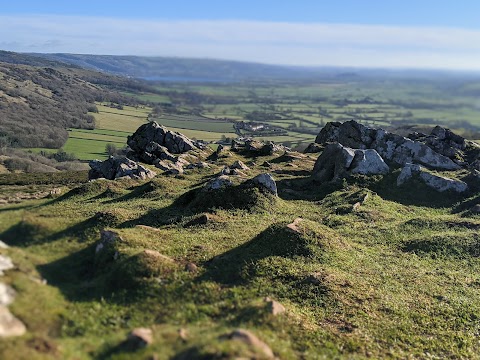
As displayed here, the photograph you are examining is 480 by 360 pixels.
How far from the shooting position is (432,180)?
47.7 m

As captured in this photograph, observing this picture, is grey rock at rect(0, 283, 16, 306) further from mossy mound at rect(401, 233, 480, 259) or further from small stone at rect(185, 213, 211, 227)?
mossy mound at rect(401, 233, 480, 259)

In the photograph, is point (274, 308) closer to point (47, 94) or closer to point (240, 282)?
point (240, 282)

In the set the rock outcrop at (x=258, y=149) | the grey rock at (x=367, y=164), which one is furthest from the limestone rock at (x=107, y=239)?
the rock outcrop at (x=258, y=149)

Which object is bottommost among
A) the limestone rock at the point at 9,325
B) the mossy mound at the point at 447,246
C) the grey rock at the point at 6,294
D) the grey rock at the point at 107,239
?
the mossy mound at the point at 447,246

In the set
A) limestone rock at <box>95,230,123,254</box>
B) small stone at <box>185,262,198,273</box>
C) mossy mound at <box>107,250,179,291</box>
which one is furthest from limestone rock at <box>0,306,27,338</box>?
small stone at <box>185,262,198,273</box>

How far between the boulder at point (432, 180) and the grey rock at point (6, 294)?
43531 mm

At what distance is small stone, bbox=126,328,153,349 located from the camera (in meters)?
13.4

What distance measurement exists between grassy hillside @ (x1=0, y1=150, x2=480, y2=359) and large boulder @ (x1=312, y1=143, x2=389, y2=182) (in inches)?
502

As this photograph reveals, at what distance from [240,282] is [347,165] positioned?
32.9 metres

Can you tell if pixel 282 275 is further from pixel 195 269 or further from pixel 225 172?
pixel 225 172

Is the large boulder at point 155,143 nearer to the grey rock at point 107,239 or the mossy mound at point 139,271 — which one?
the grey rock at point 107,239

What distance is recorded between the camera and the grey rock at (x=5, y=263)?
1559 centimetres

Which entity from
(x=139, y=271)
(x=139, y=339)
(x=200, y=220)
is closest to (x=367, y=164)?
(x=200, y=220)

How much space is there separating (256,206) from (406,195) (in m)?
20.2
